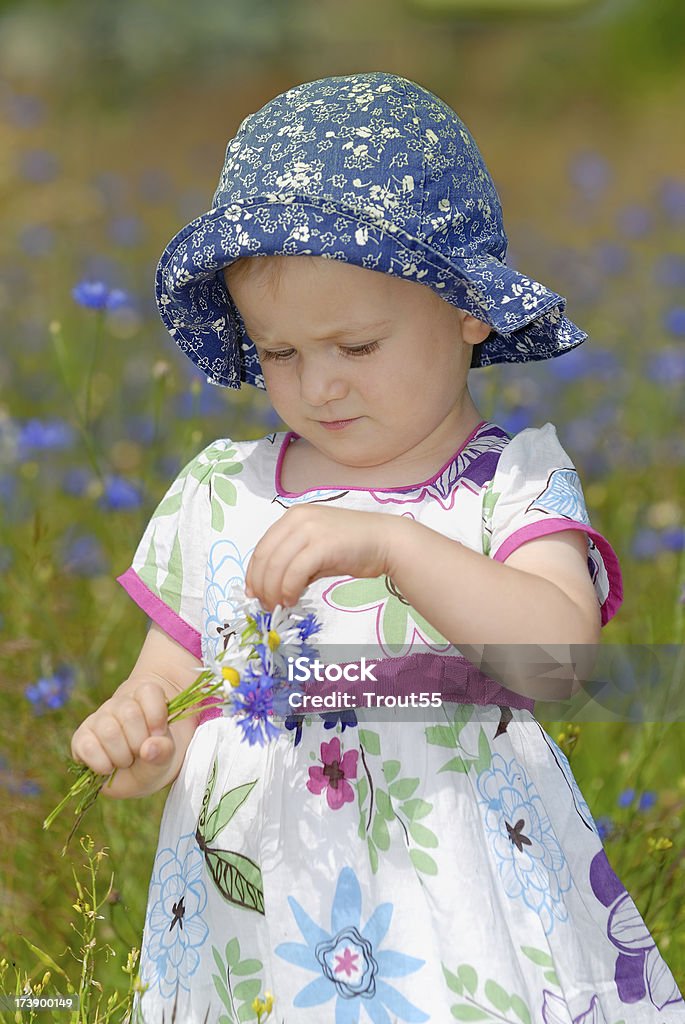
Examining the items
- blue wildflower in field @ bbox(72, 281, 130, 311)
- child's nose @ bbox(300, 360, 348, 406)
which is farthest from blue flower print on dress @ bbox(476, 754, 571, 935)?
blue wildflower in field @ bbox(72, 281, 130, 311)

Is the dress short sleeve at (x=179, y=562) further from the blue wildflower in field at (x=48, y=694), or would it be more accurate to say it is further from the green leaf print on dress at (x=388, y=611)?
the blue wildflower in field at (x=48, y=694)

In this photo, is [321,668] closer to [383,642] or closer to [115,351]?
[383,642]

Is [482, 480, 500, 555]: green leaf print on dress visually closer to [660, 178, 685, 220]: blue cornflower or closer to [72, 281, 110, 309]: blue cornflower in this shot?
[72, 281, 110, 309]: blue cornflower

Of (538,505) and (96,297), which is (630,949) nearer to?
(538,505)

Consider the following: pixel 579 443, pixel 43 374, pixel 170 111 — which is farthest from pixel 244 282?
pixel 170 111

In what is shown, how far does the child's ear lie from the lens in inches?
67.7

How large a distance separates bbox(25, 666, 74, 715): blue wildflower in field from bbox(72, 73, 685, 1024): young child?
48 centimetres

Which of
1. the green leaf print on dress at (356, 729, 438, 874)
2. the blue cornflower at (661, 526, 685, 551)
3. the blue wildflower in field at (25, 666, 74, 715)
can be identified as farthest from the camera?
the blue cornflower at (661, 526, 685, 551)

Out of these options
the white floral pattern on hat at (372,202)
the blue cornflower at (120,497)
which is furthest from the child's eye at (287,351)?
the blue cornflower at (120,497)

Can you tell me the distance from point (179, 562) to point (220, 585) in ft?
0.42

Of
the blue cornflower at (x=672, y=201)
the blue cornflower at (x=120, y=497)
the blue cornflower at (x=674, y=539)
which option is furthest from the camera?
the blue cornflower at (x=672, y=201)

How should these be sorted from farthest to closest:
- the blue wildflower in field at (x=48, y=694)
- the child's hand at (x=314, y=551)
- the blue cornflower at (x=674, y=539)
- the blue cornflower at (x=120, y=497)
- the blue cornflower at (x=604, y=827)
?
the blue cornflower at (x=674, y=539) < the blue cornflower at (x=120, y=497) < the blue wildflower in field at (x=48, y=694) < the blue cornflower at (x=604, y=827) < the child's hand at (x=314, y=551)

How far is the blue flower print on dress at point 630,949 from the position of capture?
5.29 feet
